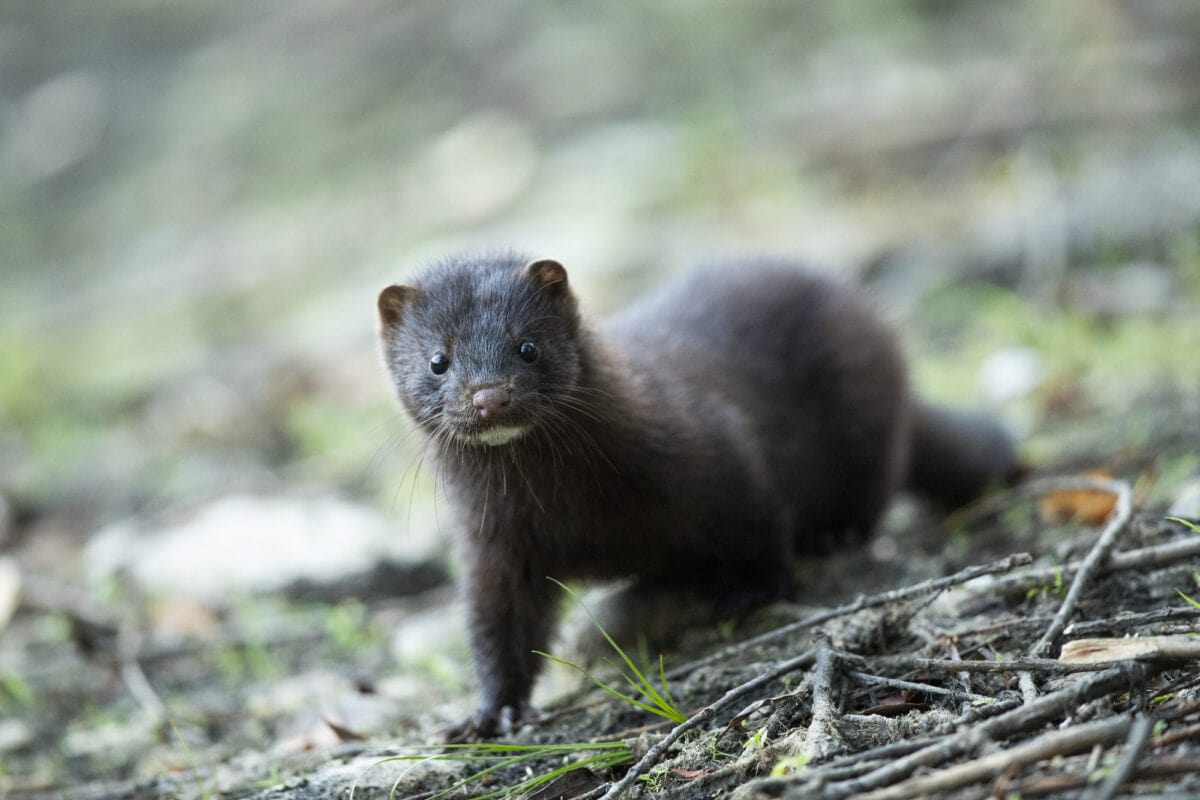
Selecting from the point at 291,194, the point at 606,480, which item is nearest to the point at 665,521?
the point at 606,480

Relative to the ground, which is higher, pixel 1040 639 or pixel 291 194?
pixel 291 194

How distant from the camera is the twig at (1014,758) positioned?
1925mm

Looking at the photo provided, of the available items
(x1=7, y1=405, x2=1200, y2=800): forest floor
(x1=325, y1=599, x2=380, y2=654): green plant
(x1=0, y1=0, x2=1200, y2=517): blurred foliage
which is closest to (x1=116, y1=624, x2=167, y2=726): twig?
(x1=7, y1=405, x2=1200, y2=800): forest floor

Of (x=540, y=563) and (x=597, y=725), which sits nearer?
(x=597, y=725)

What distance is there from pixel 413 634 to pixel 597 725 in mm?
1616

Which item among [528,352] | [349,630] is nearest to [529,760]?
[528,352]

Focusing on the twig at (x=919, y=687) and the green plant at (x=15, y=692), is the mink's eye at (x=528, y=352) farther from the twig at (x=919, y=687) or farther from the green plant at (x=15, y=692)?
the green plant at (x=15, y=692)

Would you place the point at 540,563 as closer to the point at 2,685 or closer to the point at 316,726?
the point at 316,726

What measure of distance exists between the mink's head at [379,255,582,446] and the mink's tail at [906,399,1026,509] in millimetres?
1974

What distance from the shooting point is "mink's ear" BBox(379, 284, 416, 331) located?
365cm

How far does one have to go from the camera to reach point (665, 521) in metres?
3.65

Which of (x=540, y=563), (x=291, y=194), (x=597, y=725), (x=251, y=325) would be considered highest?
(x=291, y=194)

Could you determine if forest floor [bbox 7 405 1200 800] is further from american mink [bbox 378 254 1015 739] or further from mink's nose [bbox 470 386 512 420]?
mink's nose [bbox 470 386 512 420]

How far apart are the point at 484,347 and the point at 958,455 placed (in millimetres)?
2388
